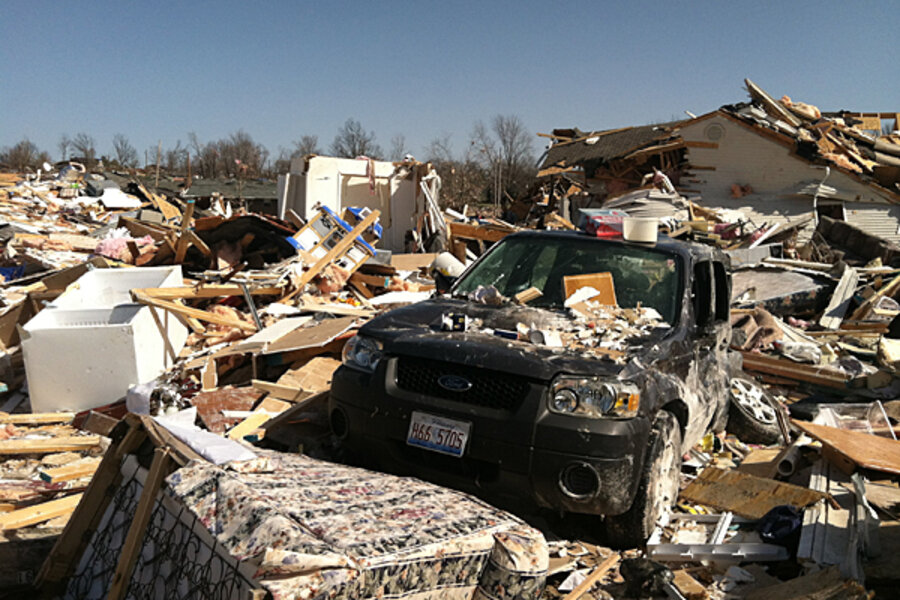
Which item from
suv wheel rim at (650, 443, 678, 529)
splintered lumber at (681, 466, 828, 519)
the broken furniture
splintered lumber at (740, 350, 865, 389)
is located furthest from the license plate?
splintered lumber at (740, 350, 865, 389)

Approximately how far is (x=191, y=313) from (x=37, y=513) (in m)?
4.03

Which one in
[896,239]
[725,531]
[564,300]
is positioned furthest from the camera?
[896,239]

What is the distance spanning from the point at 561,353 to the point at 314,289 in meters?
6.93

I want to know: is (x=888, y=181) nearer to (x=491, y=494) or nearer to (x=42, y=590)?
(x=491, y=494)

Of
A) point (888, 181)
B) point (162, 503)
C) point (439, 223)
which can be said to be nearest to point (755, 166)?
point (888, 181)

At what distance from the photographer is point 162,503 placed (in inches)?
121

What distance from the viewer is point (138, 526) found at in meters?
3.14

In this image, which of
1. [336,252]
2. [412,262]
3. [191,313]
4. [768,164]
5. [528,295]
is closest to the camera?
[528,295]

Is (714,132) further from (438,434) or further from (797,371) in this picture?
(438,434)

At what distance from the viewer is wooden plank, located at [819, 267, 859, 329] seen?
11.3m

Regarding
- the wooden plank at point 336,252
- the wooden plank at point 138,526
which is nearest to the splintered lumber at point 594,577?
the wooden plank at point 138,526

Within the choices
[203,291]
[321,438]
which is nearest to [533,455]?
[321,438]

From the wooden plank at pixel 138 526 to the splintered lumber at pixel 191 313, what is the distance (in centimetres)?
497

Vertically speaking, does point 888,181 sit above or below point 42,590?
above
